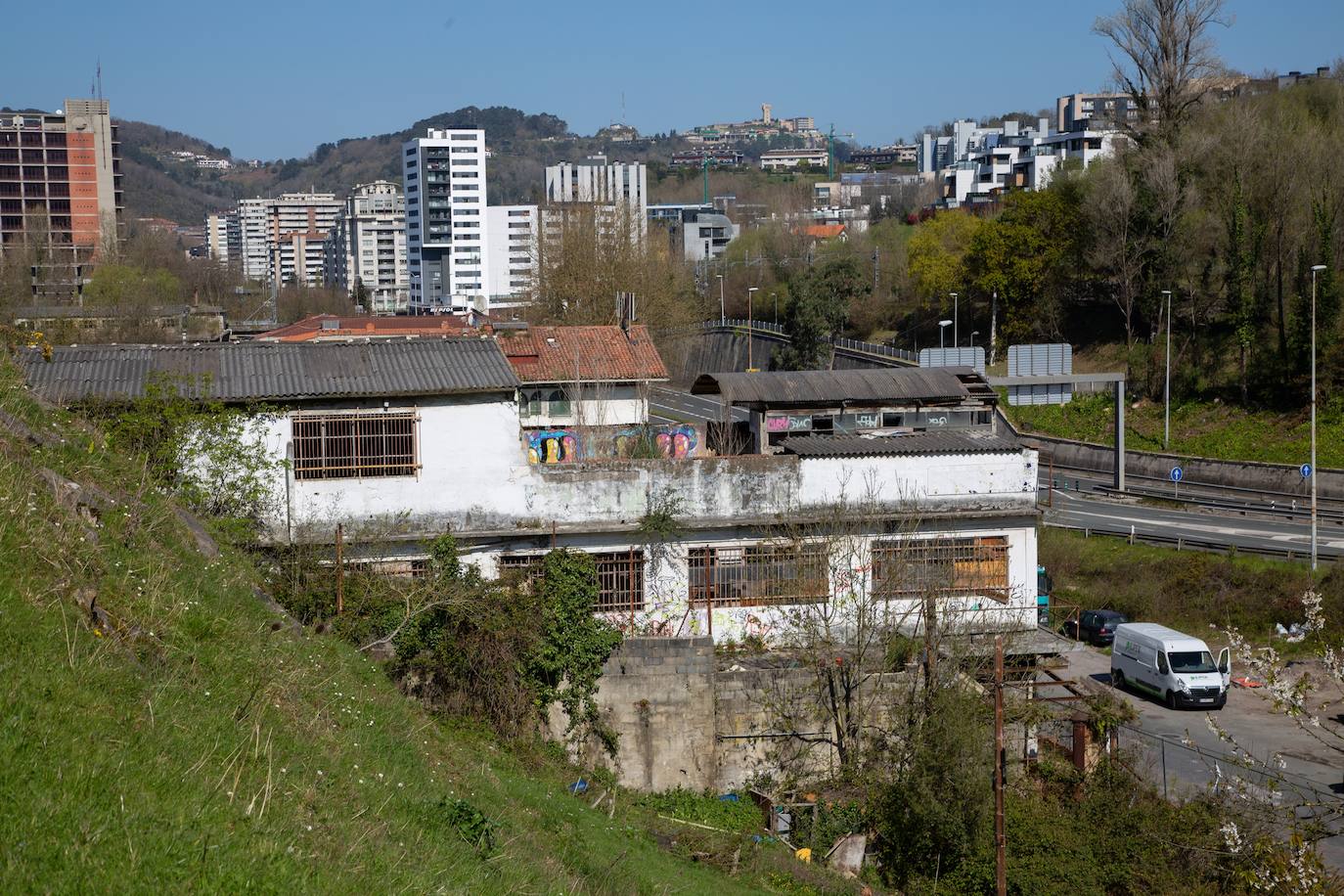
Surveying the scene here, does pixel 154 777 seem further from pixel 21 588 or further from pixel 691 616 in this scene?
pixel 691 616

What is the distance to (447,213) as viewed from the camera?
15575 centimetres

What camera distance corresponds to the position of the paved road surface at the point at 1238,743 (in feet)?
63.8

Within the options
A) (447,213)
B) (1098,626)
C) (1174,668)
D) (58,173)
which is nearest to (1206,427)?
(1098,626)

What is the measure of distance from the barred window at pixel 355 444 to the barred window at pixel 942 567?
710cm

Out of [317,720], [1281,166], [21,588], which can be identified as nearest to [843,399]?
[317,720]

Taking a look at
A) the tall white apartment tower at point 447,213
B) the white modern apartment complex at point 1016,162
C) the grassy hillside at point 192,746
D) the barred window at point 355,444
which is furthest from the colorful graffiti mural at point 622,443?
the tall white apartment tower at point 447,213

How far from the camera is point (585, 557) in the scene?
18578mm

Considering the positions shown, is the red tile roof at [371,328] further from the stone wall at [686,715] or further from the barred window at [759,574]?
the stone wall at [686,715]

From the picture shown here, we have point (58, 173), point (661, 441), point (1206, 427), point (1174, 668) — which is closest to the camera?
point (1174, 668)

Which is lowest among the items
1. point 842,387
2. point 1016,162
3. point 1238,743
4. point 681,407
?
point 1238,743

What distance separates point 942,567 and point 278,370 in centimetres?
A: 1032

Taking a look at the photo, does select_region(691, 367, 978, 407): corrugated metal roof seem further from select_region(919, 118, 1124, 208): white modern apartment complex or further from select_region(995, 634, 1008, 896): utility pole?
select_region(919, 118, 1124, 208): white modern apartment complex

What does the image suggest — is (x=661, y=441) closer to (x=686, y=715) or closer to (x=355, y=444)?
(x=355, y=444)

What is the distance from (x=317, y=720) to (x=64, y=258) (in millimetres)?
96545
